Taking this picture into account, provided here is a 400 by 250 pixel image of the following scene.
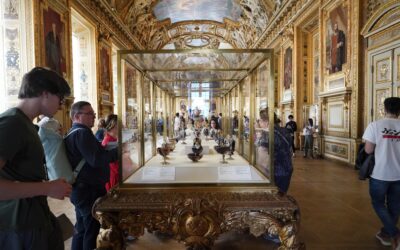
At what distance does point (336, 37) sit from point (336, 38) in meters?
0.04

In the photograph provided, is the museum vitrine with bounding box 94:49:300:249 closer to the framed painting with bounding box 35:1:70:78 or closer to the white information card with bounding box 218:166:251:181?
the white information card with bounding box 218:166:251:181

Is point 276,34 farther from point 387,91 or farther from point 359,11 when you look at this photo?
point 387,91

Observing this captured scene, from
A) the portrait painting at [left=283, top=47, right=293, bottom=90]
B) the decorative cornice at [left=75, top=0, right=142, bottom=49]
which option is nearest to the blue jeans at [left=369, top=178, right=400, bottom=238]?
the decorative cornice at [left=75, top=0, right=142, bottom=49]

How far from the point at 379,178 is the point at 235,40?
23029 mm

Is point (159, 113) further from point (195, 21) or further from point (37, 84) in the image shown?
point (195, 21)

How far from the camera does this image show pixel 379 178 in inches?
148

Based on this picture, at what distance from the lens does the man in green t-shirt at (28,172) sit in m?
1.55

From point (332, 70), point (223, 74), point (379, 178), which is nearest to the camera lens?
point (379, 178)

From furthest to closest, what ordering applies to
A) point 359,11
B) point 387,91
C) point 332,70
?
point 332,70, point 359,11, point 387,91

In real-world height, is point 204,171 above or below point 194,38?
below

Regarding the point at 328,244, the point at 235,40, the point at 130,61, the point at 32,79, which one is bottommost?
the point at 328,244

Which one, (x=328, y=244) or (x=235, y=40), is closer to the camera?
(x=328, y=244)

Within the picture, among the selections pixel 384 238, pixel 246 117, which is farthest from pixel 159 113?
pixel 384 238

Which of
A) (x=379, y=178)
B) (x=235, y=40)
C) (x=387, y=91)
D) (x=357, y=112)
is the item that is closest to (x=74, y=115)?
(x=379, y=178)
